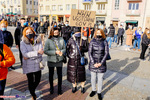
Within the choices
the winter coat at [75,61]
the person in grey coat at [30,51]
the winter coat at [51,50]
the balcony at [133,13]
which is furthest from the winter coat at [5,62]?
the balcony at [133,13]

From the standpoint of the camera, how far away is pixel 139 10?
97.8 ft

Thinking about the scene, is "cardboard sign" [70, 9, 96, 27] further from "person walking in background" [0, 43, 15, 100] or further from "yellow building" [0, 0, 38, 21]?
"yellow building" [0, 0, 38, 21]

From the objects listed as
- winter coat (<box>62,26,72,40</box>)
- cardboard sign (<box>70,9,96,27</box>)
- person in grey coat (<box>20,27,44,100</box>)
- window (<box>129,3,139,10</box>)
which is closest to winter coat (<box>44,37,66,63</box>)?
person in grey coat (<box>20,27,44,100</box>)

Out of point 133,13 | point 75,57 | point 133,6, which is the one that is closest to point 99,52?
point 75,57

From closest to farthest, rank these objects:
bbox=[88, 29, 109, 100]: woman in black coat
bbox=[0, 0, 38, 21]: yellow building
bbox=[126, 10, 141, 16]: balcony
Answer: bbox=[88, 29, 109, 100]: woman in black coat, bbox=[126, 10, 141, 16]: balcony, bbox=[0, 0, 38, 21]: yellow building

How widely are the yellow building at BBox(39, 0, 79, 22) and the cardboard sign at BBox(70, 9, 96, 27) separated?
35072 millimetres

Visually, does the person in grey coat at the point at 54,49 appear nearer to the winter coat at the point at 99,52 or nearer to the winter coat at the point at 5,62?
the winter coat at the point at 99,52

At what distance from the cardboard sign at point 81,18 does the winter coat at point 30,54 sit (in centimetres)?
120

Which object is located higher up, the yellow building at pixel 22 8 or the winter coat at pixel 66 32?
the yellow building at pixel 22 8

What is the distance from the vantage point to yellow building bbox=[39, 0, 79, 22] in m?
39.6

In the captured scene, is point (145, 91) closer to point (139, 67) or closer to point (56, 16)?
point (139, 67)

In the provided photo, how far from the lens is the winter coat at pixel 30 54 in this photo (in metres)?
3.14

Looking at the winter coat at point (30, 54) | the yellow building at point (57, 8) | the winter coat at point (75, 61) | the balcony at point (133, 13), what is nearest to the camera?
the winter coat at point (30, 54)

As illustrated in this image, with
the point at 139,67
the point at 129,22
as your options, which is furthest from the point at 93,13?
the point at 129,22
